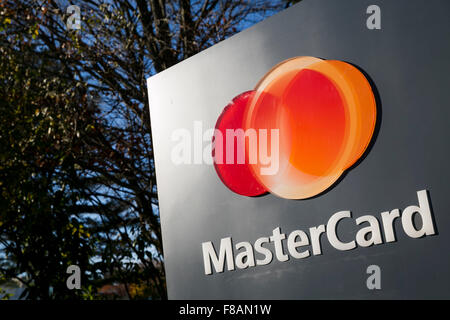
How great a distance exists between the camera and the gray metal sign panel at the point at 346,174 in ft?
8.09

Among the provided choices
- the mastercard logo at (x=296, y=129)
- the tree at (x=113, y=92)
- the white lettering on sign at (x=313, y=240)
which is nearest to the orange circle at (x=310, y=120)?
the mastercard logo at (x=296, y=129)

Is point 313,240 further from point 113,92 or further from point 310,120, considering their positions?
point 113,92

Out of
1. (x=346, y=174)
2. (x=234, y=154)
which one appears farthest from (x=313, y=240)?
(x=234, y=154)

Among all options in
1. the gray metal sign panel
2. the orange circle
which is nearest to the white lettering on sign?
the gray metal sign panel

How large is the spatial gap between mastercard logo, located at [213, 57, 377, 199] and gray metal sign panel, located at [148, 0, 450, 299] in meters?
0.06

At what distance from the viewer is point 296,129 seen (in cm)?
299

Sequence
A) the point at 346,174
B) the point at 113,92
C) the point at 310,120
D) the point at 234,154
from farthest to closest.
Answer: the point at 113,92, the point at 234,154, the point at 310,120, the point at 346,174

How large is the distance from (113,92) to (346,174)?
187 inches

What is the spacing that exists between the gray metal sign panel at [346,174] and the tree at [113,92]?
274cm

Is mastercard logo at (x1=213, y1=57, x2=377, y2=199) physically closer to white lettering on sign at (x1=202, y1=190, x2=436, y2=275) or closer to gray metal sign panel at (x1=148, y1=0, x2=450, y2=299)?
gray metal sign panel at (x1=148, y1=0, x2=450, y2=299)

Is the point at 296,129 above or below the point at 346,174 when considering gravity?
above

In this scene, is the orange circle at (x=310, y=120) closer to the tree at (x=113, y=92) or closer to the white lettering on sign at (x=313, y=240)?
the white lettering on sign at (x=313, y=240)

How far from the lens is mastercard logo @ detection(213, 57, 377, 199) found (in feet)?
9.02

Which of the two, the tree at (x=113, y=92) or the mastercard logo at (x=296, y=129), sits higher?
the tree at (x=113, y=92)
